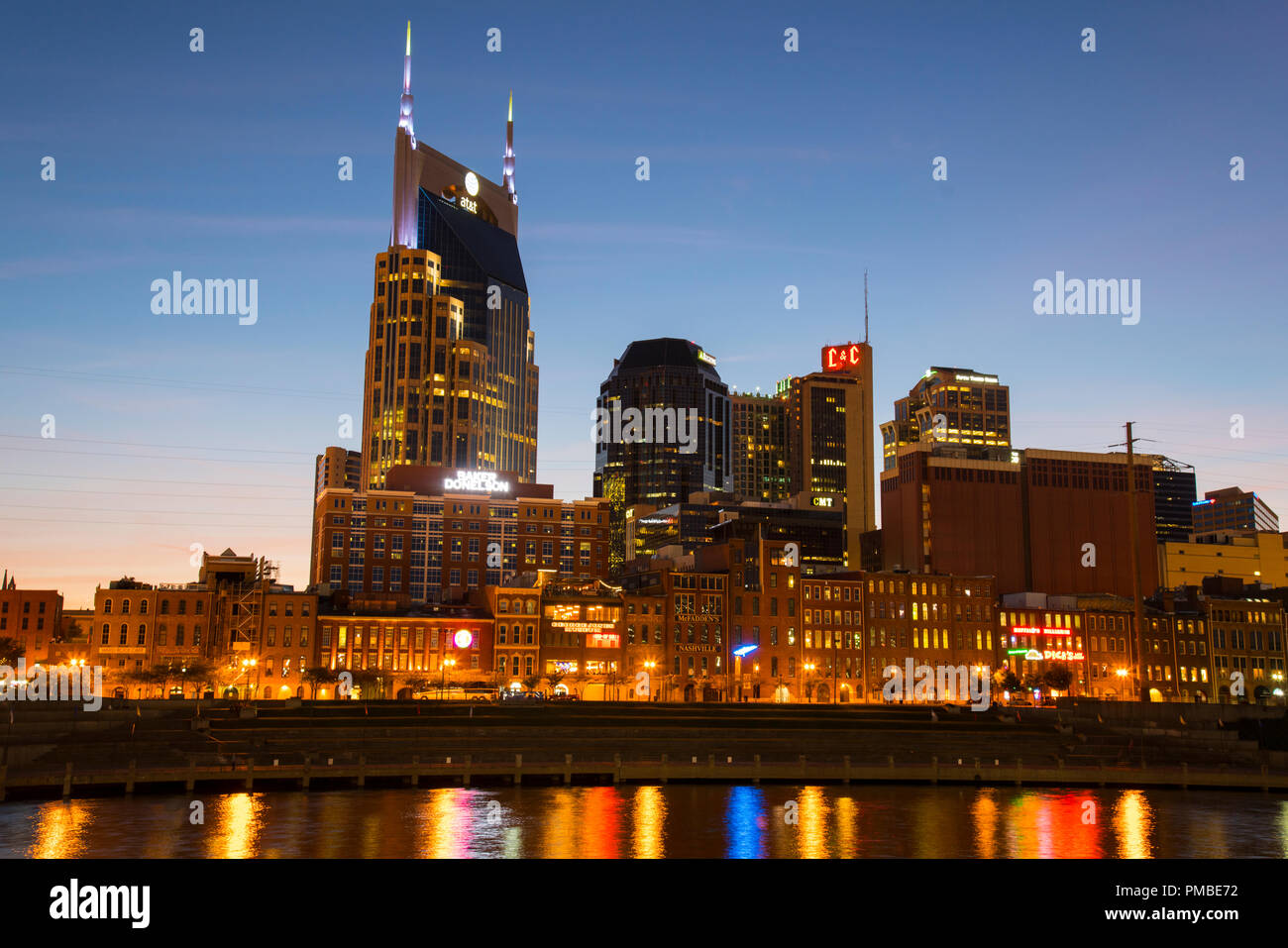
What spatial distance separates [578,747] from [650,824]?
28.8 m

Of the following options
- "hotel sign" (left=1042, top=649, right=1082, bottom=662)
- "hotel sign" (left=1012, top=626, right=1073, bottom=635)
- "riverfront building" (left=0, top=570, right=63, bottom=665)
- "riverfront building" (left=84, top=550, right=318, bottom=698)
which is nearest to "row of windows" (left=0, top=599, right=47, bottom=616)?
"riverfront building" (left=0, top=570, right=63, bottom=665)

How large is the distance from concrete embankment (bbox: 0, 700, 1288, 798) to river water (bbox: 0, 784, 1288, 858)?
276 centimetres

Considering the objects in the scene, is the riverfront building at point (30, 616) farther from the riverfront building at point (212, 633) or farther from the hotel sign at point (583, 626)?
the hotel sign at point (583, 626)

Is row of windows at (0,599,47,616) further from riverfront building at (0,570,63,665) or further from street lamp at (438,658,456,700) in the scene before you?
street lamp at (438,658,456,700)

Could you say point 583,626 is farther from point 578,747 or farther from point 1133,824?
point 1133,824

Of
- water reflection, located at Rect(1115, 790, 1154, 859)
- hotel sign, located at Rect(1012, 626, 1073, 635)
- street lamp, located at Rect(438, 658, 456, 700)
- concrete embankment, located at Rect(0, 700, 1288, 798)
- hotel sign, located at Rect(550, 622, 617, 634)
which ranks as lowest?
water reflection, located at Rect(1115, 790, 1154, 859)

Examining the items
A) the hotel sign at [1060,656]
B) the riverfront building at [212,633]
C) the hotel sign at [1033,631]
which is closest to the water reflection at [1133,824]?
the hotel sign at [1033,631]

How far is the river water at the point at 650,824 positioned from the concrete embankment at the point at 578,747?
276cm

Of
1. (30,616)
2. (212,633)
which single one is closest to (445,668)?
(212,633)

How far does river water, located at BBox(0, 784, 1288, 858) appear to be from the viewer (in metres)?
58.5

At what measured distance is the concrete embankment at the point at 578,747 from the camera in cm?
8231
